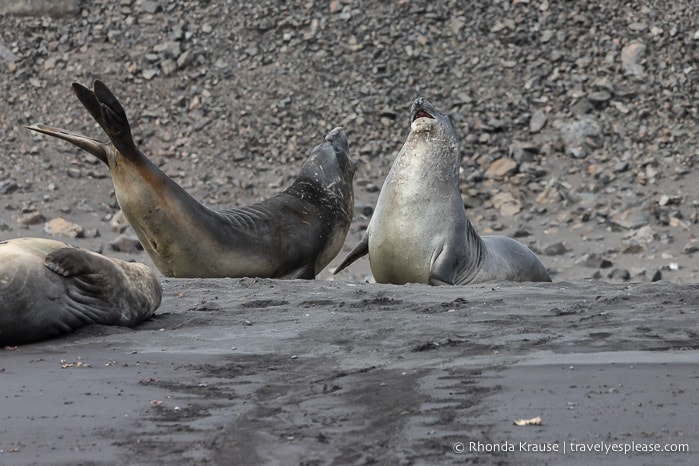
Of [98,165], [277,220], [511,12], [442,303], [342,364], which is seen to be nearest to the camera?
[342,364]

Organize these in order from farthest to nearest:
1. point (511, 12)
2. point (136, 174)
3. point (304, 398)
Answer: point (511, 12) → point (136, 174) → point (304, 398)

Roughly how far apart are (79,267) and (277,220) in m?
3.88

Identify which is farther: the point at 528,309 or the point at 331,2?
the point at 331,2

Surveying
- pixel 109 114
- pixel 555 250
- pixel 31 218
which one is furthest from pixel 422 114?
pixel 31 218

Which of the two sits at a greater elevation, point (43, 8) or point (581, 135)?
point (43, 8)

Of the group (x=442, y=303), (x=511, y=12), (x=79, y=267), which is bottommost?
(x=442, y=303)

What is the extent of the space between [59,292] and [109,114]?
2.78 m

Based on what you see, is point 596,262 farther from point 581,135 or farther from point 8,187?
point 8,187

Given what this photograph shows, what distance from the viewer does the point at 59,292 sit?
18.5ft

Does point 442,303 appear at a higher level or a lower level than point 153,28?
lower

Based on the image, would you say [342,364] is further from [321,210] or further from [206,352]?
[321,210]

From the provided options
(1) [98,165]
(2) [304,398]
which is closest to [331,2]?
(1) [98,165]

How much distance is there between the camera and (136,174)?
27.8ft

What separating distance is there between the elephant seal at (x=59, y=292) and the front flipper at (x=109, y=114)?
2223 mm
